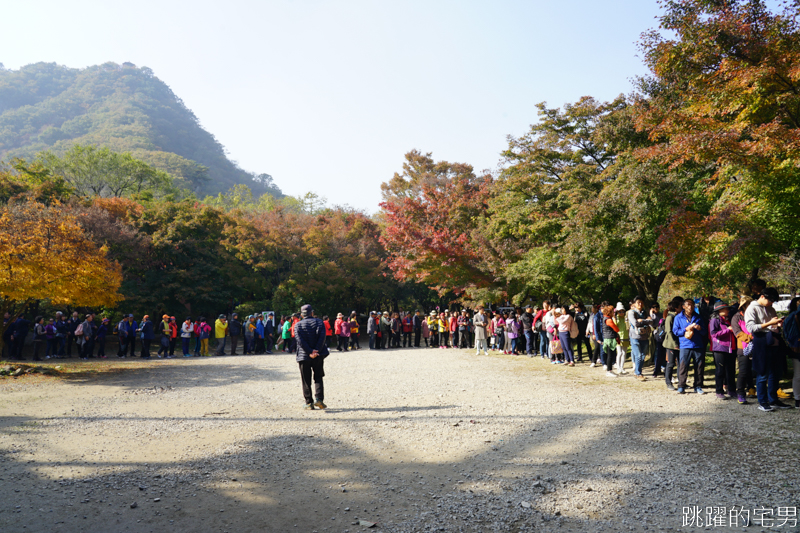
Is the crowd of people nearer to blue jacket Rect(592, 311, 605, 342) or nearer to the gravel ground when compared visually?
blue jacket Rect(592, 311, 605, 342)

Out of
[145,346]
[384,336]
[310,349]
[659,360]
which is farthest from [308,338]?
[384,336]

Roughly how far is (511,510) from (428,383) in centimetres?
661

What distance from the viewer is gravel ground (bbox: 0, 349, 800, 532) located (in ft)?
12.5

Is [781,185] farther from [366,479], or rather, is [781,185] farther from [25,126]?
[25,126]

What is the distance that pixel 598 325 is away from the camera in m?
11.6

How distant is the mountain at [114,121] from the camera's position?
7988cm

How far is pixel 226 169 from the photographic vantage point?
366 ft

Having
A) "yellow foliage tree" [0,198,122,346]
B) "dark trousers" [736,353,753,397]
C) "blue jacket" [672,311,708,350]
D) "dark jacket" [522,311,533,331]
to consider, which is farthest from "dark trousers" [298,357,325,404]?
"dark jacket" [522,311,533,331]

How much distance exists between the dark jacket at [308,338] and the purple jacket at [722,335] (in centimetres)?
630

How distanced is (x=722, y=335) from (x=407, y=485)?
5872 mm

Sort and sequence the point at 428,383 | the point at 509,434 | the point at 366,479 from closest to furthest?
1. the point at 366,479
2. the point at 509,434
3. the point at 428,383

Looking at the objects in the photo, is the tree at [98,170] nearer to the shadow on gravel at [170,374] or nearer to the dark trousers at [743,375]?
the shadow on gravel at [170,374]

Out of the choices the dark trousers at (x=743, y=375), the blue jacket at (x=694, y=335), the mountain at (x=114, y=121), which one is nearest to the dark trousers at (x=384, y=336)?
the blue jacket at (x=694, y=335)

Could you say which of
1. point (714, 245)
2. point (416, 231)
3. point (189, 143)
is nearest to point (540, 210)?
point (416, 231)
